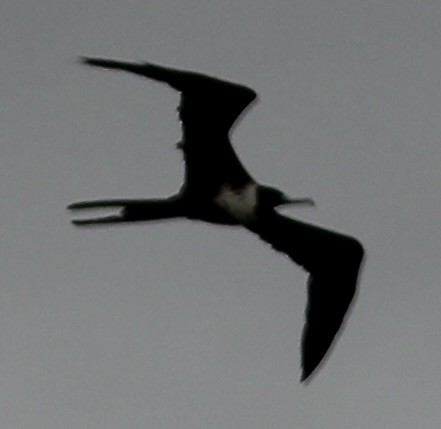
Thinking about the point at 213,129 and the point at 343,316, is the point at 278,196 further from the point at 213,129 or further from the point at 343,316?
the point at 343,316

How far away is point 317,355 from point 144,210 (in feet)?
8.38

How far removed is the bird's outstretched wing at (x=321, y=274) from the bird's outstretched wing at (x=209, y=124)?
1206 millimetres

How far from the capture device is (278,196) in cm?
1206

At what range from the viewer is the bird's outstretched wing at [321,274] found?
13.4 metres

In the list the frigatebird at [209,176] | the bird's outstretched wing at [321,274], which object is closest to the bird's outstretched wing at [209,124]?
the frigatebird at [209,176]

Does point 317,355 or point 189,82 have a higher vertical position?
point 189,82

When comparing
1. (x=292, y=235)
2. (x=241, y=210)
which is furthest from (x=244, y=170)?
(x=292, y=235)

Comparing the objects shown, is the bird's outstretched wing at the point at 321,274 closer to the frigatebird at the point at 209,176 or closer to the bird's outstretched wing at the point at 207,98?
the frigatebird at the point at 209,176

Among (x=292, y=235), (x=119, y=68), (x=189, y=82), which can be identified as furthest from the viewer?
(x=292, y=235)

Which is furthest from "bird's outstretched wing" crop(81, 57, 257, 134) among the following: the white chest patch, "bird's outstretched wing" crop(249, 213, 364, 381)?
"bird's outstretched wing" crop(249, 213, 364, 381)

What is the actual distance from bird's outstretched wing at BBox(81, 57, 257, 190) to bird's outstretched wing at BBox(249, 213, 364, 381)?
47.5 inches

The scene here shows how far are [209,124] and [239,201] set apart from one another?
0.67 meters

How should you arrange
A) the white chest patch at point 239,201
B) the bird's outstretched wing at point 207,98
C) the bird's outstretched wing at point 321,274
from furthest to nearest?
the bird's outstretched wing at point 321,274 → the white chest patch at point 239,201 → the bird's outstretched wing at point 207,98

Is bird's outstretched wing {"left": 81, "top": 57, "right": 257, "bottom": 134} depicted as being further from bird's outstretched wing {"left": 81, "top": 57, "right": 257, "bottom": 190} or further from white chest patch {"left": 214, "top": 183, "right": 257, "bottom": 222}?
white chest patch {"left": 214, "top": 183, "right": 257, "bottom": 222}
